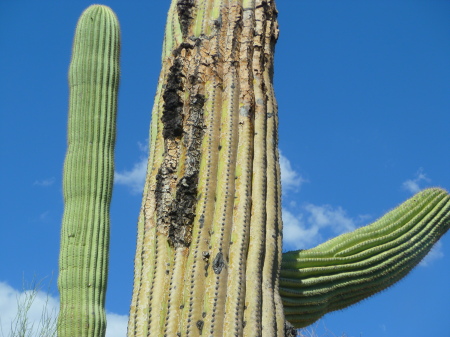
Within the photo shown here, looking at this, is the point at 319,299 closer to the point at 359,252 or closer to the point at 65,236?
the point at 359,252

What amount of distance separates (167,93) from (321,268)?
129 cm

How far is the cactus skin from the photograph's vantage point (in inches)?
244

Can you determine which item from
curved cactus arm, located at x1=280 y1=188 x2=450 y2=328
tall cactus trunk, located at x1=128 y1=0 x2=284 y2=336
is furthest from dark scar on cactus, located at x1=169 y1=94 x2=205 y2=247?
curved cactus arm, located at x1=280 y1=188 x2=450 y2=328

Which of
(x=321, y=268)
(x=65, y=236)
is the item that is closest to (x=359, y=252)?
(x=321, y=268)

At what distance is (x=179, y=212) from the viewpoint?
3.84 meters

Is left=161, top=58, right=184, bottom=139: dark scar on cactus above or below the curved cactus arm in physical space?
above

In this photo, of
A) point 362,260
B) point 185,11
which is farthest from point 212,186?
point 185,11

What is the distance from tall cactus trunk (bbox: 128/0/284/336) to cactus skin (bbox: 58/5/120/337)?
2.34 meters

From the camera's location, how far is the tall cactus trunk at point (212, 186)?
3568 mm

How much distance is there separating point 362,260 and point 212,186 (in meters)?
1.18

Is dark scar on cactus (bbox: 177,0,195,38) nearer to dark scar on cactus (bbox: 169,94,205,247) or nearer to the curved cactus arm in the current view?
dark scar on cactus (bbox: 169,94,205,247)

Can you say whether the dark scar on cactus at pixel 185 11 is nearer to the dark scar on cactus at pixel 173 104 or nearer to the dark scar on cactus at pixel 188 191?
the dark scar on cactus at pixel 173 104

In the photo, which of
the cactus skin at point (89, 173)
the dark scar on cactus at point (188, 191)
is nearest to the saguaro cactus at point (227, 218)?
the dark scar on cactus at point (188, 191)

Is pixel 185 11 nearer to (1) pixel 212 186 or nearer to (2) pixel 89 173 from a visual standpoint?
(1) pixel 212 186
